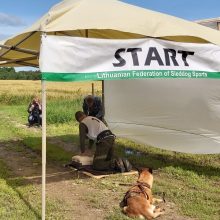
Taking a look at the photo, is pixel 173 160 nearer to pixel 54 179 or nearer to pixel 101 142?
pixel 101 142

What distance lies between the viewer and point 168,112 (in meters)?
12.3

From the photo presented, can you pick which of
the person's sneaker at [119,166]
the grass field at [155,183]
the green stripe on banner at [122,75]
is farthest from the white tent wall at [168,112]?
the green stripe on banner at [122,75]

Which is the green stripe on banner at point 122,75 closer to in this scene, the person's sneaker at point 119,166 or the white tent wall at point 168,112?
the person's sneaker at point 119,166

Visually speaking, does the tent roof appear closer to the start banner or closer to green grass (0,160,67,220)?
the start banner

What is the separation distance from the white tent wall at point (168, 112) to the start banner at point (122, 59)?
3352 millimetres

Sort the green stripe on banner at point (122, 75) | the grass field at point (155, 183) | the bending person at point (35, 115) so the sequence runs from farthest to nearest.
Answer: the bending person at point (35, 115) < the grass field at point (155, 183) < the green stripe on banner at point (122, 75)

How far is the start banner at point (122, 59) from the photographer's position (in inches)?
240

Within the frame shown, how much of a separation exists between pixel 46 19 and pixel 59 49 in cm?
80

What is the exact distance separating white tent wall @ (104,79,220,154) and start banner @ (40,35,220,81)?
335 centimetres

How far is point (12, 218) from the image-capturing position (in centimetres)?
655

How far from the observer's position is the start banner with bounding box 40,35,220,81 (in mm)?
6105

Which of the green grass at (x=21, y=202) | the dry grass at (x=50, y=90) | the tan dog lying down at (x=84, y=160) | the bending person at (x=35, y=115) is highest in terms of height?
the dry grass at (x=50, y=90)

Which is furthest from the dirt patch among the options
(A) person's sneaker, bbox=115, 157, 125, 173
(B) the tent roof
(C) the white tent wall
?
(C) the white tent wall

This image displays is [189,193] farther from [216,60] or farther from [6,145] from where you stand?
[6,145]
